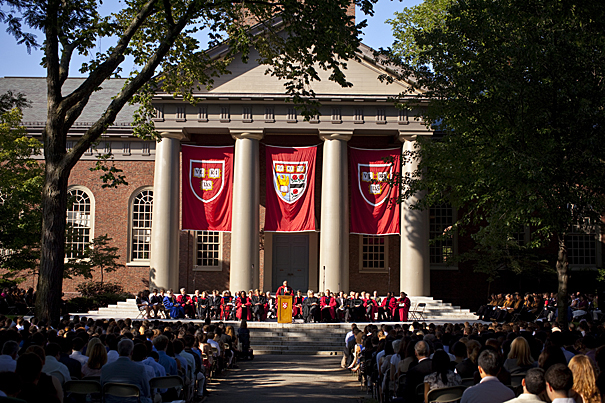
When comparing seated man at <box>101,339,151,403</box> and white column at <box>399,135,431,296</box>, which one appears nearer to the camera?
seated man at <box>101,339,151,403</box>

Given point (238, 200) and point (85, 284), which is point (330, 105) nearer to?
point (238, 200)

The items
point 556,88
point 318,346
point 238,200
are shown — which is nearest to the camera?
point 556,88

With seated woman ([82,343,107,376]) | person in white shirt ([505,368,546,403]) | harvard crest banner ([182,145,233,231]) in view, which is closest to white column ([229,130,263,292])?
harvard crest banner ([182,145,233,231])

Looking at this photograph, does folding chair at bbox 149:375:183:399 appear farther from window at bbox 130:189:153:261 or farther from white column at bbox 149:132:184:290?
window at bbox 130:189:153:261

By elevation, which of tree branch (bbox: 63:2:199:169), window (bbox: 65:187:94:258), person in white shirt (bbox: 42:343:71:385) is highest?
tree branch (bbox: 63:2:199:169)

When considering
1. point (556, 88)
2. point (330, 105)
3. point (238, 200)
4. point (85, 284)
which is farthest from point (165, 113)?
point (556, 88)

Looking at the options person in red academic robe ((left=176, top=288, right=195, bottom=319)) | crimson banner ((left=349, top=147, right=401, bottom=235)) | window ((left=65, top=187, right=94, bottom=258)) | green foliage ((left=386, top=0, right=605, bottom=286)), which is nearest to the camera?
green foliage ((left=386, top=0, right=605, bottom=286))

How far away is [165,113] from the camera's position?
3159 centimetres

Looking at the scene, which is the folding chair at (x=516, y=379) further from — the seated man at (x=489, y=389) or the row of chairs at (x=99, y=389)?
the row of chairs at (x=99, y=389)

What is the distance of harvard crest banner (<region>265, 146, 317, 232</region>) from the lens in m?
30.1

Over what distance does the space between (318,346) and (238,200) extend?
9538mm

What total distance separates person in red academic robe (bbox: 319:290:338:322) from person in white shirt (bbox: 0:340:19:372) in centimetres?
2029

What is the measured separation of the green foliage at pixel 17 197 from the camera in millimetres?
26062

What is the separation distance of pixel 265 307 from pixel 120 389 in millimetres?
20281
